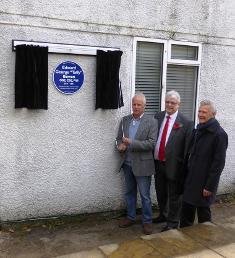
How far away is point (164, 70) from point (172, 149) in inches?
53.4

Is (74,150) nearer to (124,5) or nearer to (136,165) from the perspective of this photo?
(136,165)

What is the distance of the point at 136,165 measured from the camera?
537 cm

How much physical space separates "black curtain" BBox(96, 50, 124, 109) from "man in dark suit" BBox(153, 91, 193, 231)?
0.69 m

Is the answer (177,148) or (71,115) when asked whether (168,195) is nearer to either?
(177,148)

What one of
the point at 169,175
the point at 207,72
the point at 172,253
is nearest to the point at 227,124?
the point at 207,72

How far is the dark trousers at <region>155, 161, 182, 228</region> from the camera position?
5.41 meters

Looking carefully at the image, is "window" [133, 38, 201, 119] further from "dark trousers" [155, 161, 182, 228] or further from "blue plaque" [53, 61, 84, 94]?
"dark trousers" [155, 161, 182, 228]

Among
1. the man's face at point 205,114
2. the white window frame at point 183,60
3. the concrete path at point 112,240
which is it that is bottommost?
the concrete path at point 112,240

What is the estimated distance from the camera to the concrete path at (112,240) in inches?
141

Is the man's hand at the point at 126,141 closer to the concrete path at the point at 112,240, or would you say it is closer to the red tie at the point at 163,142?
the red tie at the point at 163,142

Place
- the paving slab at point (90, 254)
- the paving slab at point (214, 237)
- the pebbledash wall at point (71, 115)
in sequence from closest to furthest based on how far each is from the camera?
the paving slab at point (90, 254)
the paving slab at point (214, 237)
the pebbledash wall at point (71, 115)

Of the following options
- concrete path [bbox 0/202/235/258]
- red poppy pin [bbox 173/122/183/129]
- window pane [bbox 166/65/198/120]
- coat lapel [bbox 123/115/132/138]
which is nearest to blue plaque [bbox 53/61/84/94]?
coat lapel [bbox 123/115/132/138]

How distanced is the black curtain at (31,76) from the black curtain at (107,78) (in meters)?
0.74

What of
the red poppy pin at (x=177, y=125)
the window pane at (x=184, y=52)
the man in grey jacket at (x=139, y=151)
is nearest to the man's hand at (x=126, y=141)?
the man in grey jacket at (x=139, y=151)
